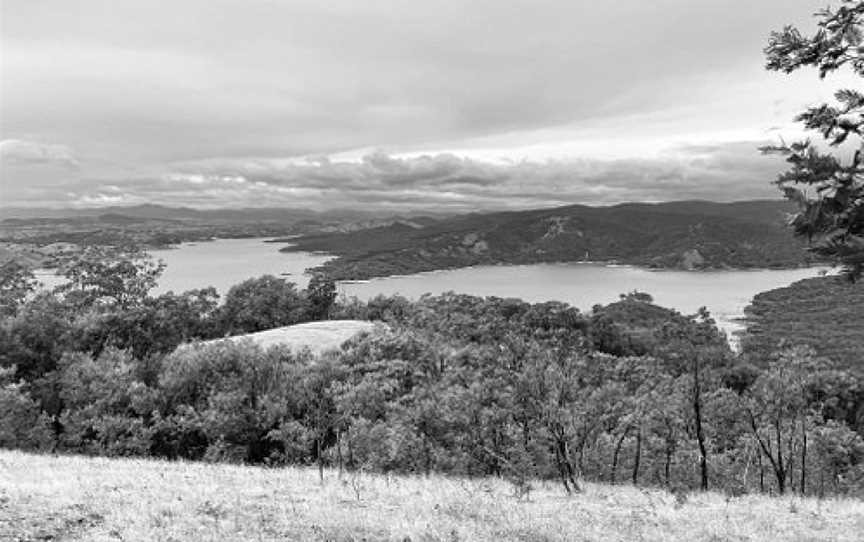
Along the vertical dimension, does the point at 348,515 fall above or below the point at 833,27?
below

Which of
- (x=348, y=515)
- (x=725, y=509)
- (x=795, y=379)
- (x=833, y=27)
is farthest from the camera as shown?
(x=795, y=379)

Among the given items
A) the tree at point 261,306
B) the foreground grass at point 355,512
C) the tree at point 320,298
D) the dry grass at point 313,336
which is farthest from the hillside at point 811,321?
the foreground grass at point 355,512

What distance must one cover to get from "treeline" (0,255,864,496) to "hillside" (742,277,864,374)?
56503 millimetres

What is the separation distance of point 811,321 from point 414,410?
5906 inches

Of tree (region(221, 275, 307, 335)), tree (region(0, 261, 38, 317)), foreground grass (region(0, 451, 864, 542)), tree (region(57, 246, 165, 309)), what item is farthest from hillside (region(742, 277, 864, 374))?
tree (region(0, 261, 38, 317))

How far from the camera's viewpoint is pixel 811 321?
15538 cm

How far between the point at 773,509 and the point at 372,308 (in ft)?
295

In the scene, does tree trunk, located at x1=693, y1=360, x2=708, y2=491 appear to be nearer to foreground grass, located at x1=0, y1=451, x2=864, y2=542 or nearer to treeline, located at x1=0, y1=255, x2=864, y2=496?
treeline, located at x1=0, y1=255, x2=864, y2=496

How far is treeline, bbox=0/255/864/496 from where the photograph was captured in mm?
30969

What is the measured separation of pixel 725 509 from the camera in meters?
15.7

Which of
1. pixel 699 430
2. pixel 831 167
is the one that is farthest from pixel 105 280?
pixel 831 167

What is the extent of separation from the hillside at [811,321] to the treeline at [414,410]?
56.5m

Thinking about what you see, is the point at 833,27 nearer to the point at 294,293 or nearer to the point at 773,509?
the point at 773,509

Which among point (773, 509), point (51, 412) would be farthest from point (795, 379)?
point (51, 412)
